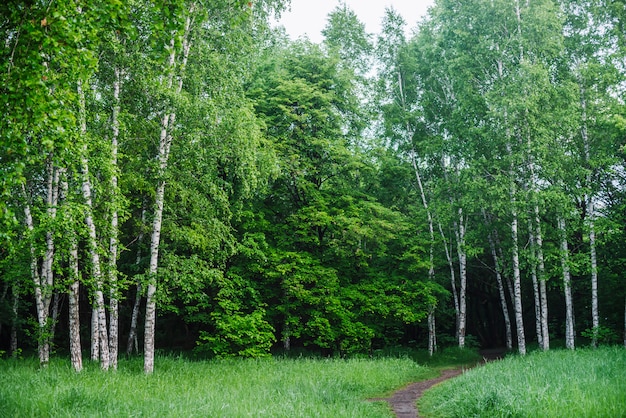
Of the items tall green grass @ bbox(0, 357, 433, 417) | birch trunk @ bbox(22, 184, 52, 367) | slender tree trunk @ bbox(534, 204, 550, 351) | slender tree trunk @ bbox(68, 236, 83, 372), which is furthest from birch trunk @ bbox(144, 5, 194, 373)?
A: slender tree trunk @ bbox(534, 204, 550, 351)

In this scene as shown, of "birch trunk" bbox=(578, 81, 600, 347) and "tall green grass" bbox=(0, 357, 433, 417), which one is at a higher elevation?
"birch trunk" bbox=(578, 81, 600, 347)

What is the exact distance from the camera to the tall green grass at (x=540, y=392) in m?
7.17

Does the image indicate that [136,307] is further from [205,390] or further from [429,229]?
[429,229]

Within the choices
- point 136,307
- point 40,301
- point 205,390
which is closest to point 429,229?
point 136,307

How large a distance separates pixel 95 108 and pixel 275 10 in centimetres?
725

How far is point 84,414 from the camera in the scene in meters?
7.12

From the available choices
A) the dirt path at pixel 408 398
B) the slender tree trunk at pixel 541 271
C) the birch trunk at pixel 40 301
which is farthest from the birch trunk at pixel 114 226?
the slender tree trunk at pixel 541 271

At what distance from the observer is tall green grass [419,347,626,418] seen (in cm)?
717

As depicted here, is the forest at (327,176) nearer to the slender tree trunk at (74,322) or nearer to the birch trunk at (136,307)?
the slender tree trunk at (74,322)

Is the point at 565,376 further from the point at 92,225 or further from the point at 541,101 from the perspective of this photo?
the point at 541,101

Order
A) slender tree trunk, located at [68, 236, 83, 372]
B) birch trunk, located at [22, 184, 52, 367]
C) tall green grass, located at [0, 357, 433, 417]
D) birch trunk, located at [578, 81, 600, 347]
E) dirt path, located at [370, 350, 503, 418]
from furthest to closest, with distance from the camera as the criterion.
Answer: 1. birch trunk, located at [578, 81, 600, 347]
2. birch trunk, located at [22, 184, 52, 367]
3. slender tree trunk, located at [68, 236, 83, 372]
4. dirt path, located at [370, 350, 503, 418]
5. tall green grass, located at [0, 357, 433, 417]

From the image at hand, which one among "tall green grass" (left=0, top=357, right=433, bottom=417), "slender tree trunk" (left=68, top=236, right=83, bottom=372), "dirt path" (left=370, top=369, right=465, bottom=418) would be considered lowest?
"dirt path" (left=370, top=369, right=465, bottom=418)

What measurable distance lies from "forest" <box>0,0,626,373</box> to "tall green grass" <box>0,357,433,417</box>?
156 cm

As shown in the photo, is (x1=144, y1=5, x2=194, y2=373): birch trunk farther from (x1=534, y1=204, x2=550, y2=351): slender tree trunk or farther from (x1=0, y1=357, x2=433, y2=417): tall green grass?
(x1=534, y1=204, x2=550, y2=351): slender tree trunk
